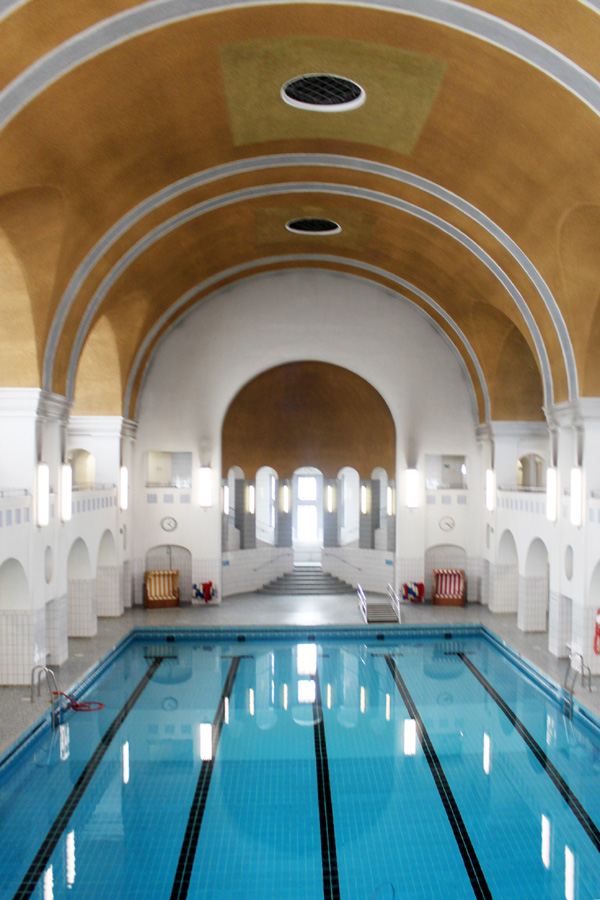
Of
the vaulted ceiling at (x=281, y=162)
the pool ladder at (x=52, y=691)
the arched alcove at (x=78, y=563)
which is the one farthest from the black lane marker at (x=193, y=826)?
the vaulted ceiling at (x=281, y=162)

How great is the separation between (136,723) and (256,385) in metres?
12.0

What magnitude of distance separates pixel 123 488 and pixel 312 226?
7.76 metres

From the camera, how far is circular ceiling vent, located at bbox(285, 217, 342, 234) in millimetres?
15859

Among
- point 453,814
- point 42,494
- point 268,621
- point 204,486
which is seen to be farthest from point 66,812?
point 204,486

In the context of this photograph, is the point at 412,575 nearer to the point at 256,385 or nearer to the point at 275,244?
the point at 256,385

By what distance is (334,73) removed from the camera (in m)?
9.29

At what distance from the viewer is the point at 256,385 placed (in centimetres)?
2155

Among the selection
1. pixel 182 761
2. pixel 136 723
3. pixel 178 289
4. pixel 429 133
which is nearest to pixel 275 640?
pixel 136 723

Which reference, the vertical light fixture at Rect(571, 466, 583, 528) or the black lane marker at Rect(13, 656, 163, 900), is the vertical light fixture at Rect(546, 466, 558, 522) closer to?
the vertical light fixture at Rect(571, 466, 583, 528)

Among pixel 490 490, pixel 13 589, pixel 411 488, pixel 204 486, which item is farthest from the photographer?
pixel 411 488

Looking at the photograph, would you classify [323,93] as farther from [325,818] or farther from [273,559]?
[273,559]

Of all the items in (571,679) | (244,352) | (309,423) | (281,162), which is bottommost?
(571,679)

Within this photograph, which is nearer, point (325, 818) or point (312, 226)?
point (325, 818)

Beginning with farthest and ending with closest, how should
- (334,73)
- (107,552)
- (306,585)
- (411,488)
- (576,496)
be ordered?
(306,585) < (411,488) < (107,552) < (576,496) < (334,73)
